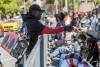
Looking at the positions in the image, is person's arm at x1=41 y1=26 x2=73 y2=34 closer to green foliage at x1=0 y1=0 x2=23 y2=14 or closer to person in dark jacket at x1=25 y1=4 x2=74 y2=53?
person in dark jacket at x1=25 y1=4 x2=74 y2=53

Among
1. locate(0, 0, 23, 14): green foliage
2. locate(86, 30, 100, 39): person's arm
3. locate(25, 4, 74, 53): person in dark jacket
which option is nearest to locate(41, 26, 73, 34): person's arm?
locate(25, 4, 74, 53): person in dark jacket

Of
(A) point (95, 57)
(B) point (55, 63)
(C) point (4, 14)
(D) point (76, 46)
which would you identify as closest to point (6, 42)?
(A) point (95, 57)

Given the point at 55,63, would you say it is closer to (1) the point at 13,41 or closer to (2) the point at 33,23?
(1) the point at 13,41

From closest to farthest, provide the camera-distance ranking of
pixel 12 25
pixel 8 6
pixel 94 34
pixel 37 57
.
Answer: pixel 37 57, pixel 94 34, pixel 12 25, pixel 8 6

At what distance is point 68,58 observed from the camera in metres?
7.97

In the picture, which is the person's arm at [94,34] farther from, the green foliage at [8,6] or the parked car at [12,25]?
the green foliage at [8,6]

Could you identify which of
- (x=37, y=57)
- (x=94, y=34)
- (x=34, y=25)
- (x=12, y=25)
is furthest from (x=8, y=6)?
(x=37, y=57)

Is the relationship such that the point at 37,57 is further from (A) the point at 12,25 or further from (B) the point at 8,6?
(B) the point at 8,6

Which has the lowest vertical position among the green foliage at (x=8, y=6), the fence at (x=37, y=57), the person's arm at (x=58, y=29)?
the green foliage at (x=8, y=6)

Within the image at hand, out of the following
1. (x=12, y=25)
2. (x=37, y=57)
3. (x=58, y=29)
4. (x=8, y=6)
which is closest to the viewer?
(x=37, y=57)

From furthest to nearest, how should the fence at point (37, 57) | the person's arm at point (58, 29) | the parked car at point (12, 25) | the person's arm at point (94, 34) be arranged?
the parked car at point (12, 25) → the person's arm at point (94, 34) → the person's arm at point (58, 29) → the fence at point (37, 57)

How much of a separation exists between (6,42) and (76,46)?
9.61ft

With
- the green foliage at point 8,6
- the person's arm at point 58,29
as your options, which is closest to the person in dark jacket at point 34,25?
the person's arm at point 58,29

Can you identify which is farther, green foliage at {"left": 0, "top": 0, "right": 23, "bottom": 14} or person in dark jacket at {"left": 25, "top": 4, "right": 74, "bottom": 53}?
green foliage at {"left": 0, "top": 0, "right": 23, "bottom": 14}
